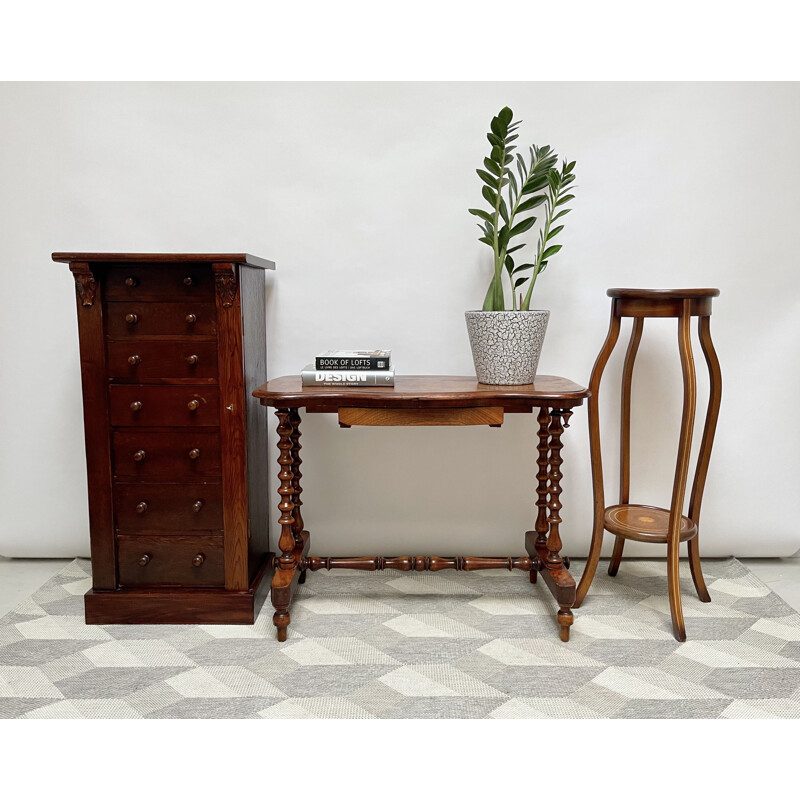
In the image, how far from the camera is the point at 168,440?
2369mm

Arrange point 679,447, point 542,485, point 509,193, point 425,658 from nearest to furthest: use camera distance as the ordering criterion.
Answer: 1. point 425,658
2. point 679,447
3. point 509,193
4. point 542,485

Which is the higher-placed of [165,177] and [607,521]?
[165,177]

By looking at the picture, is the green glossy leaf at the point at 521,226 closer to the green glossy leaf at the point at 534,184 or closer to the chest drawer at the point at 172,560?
the green glossy leaf at the point at 534,184

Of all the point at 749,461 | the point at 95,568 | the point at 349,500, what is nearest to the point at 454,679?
the point at 349,500

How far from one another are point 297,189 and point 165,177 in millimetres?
529

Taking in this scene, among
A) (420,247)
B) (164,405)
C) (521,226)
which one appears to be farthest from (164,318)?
(521,226)

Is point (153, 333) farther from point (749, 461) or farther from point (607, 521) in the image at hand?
point (749, 461)

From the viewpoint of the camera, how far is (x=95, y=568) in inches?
94.3

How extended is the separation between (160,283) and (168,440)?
1.77 ft

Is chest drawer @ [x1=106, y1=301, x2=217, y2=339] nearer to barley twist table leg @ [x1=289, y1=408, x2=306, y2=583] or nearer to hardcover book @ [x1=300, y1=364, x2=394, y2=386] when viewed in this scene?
hardcover book @ [x1=300, y1=364, x2=394, y2=386]

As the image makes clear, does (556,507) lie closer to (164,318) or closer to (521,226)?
(521,226)

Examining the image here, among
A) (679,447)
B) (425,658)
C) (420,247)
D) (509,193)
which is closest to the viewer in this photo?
(425,658)

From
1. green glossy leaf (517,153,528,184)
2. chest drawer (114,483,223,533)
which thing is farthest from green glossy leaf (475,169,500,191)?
chest drawer (114,483,223,533)

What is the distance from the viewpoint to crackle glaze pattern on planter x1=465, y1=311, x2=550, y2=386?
2299mm
